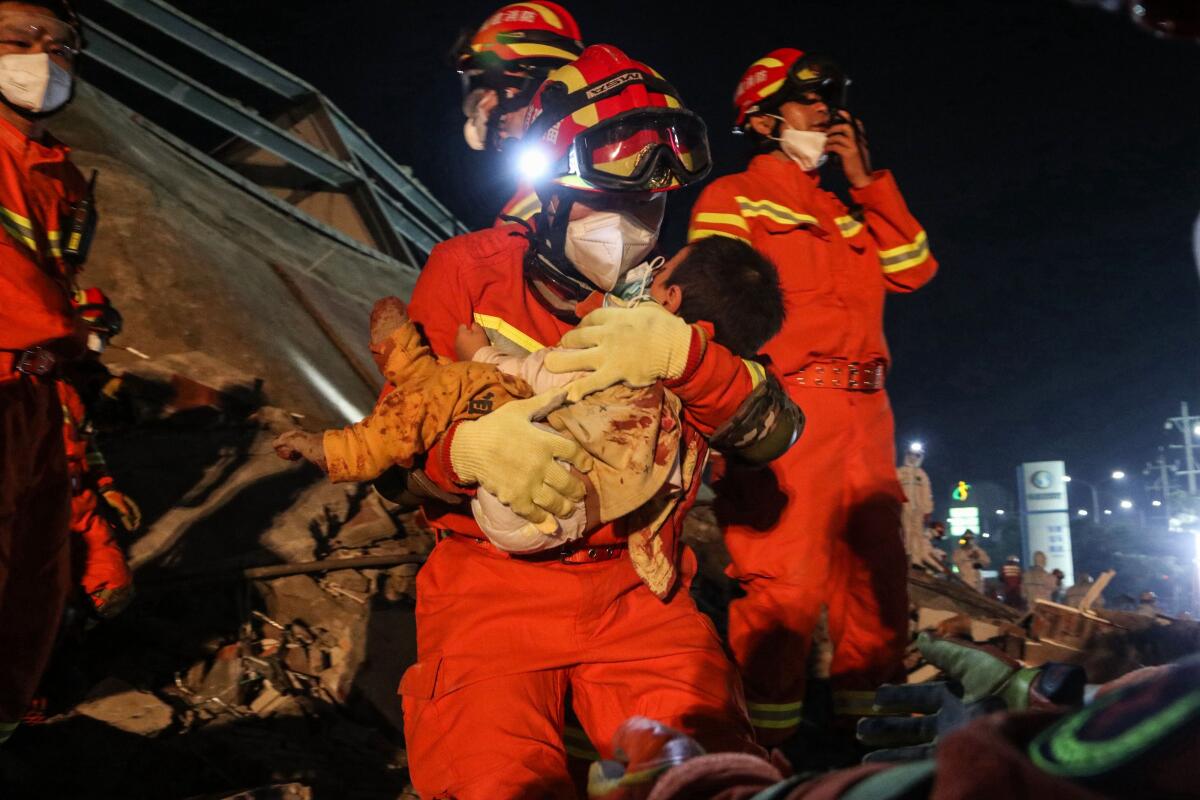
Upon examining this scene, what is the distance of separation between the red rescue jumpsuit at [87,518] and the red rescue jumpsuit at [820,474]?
236 centimetres

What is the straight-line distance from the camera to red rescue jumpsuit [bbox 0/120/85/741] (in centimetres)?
317

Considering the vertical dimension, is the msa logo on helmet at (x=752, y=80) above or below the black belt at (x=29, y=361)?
above

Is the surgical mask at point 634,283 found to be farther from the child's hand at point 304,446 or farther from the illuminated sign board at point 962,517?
the illuminated sign board at point 962,517

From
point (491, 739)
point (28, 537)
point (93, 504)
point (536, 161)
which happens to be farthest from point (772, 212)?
point (93, 504)

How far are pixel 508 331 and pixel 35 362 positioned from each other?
1.86 m

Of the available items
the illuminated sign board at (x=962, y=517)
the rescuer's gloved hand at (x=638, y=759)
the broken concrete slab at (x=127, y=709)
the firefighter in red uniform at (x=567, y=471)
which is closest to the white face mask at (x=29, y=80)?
the firefighter in red uniform at (x=567, y=471)

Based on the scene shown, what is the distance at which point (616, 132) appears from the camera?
7.66 ft

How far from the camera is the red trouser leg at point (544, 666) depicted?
2.02 m

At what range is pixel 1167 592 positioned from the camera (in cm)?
2697

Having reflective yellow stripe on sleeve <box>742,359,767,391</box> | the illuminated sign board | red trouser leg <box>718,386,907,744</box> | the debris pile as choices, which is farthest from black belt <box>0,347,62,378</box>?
the illuminated sign board

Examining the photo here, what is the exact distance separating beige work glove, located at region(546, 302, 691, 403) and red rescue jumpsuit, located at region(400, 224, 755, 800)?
0.31 ft

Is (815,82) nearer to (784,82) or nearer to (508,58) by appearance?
(784,82)

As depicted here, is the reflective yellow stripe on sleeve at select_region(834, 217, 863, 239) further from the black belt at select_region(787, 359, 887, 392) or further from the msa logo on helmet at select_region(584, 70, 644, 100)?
the msa logo on helmet at select_region(584, 70, 644, 100)

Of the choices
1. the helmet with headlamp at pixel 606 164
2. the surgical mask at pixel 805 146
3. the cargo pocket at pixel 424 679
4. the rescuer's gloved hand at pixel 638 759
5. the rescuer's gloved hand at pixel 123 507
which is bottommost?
the cargo pocket at pixel 424 679
